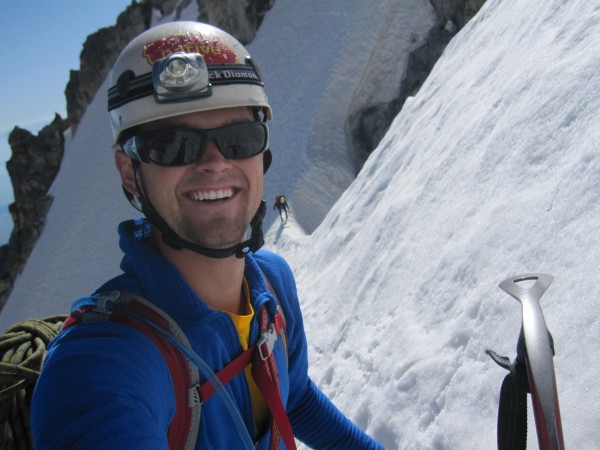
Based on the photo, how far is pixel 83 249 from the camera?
36.3 metres

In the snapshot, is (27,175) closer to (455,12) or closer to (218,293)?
(455,12)

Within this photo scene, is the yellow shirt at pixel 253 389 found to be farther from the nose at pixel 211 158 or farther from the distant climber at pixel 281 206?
the distant climber at pixel 281 206

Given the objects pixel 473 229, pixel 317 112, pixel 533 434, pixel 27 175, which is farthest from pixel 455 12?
pixel 27 175

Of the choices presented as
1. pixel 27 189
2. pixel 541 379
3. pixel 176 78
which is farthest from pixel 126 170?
pixel 27 189

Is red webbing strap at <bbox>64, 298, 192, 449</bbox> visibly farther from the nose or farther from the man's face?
the nose

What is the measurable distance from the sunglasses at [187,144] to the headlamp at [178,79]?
17cm

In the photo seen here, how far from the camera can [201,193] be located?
2371mm

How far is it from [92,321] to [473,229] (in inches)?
142

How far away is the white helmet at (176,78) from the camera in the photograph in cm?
238

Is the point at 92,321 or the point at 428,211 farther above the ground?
the point at 92,321

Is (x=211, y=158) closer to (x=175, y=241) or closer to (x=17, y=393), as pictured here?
(x=175, y=241)

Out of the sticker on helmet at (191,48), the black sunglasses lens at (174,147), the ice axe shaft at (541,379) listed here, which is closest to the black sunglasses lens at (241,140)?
the black sunglasses lens at (174,147)

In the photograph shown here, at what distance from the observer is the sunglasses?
230cm

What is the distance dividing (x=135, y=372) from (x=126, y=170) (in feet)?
3.77
